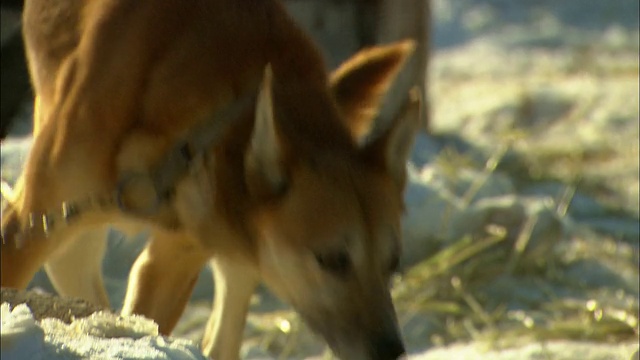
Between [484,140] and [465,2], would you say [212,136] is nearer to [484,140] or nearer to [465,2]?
[484,140]

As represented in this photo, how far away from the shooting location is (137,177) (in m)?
3.23

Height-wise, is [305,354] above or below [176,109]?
below

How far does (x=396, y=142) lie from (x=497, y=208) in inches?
86.1

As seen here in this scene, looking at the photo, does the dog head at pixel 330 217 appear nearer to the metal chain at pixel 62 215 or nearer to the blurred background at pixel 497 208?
the blurred background at pixel 497 208

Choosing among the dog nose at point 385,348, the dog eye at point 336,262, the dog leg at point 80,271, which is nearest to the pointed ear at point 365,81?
the dog eye at point 336,262

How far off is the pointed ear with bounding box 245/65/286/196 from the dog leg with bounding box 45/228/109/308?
90cm

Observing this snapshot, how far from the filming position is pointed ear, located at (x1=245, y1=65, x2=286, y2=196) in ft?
9.83

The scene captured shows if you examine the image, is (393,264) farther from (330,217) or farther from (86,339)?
(86,339)

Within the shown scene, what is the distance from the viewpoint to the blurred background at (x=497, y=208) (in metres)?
4.59

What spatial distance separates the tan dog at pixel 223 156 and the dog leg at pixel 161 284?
232 mm

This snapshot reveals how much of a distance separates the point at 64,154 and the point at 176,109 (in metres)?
0.28

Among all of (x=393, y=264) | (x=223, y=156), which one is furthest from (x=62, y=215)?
(x=393, y=264)

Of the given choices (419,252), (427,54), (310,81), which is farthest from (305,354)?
(427,54)

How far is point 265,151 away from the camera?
10.2 feet
